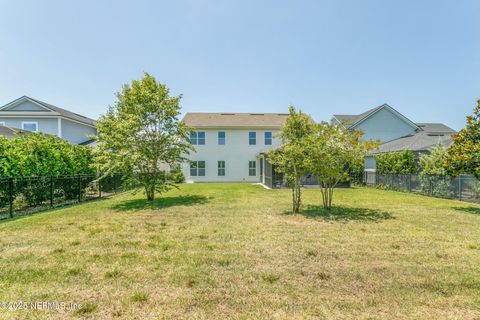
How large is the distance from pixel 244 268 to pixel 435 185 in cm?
1578

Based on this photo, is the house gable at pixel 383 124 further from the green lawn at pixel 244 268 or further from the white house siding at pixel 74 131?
the white house siding at pixel 74 131

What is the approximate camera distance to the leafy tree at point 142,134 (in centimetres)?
1194

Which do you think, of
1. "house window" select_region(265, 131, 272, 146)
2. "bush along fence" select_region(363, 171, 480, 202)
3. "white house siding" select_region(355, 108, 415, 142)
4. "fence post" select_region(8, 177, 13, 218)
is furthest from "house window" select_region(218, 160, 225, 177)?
"fence post" select_region(8, 177, 13, 218)

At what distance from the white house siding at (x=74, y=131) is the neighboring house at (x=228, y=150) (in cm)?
1099

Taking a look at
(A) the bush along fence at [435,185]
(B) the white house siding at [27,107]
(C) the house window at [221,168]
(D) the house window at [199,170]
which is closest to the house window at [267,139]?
(C) the house window at [221,168]

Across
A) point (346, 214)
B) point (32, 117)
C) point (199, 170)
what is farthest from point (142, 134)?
point (32, 117)

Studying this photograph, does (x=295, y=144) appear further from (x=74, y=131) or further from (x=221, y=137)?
(x=74, y=131)

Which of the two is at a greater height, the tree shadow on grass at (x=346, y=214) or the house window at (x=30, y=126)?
the house window at (x=30, y=126)

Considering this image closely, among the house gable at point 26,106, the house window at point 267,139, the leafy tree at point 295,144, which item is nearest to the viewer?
the leafy tree at point 295,144

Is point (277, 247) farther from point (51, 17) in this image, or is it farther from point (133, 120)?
point (51, 17)

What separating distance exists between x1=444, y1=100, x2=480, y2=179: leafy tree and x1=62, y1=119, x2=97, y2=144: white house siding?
1113 inches

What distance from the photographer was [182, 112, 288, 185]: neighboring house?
25.3m

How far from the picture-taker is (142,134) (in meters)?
12.5

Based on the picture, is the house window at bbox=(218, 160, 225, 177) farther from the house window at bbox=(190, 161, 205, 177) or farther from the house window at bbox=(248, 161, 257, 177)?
the house window at bbox=(248, 161, 257, 177)
